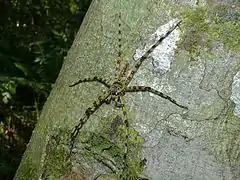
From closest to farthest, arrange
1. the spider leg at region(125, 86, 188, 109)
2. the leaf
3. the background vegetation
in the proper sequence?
the spider leg at region(125, 86, 188, 109), the background vegetation, the leaf

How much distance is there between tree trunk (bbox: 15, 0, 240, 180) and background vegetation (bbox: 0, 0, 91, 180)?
1737 millimetres

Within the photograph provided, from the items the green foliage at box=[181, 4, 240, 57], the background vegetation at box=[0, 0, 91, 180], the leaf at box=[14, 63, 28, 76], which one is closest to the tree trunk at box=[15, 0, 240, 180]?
the green foliage at box=[181, 4, 240, 57]

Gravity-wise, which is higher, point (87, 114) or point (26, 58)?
point (26, 58)

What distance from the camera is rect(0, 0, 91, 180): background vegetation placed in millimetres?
3164

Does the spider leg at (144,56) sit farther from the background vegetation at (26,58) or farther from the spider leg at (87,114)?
the background vegetation at (26,58)

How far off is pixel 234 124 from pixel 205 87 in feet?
0.36

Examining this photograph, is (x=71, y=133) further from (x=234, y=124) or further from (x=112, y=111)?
(x=234, y=124)

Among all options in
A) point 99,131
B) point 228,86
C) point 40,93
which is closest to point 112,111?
point 99,131

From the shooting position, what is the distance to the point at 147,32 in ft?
3.99

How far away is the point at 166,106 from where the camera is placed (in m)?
1.15

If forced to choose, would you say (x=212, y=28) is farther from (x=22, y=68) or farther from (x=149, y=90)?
(x=22, y=68)

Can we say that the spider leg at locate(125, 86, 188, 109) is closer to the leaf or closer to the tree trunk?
the tree trunk

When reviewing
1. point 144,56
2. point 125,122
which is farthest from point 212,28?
point 125,122

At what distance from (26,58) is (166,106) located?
8.95 feet
